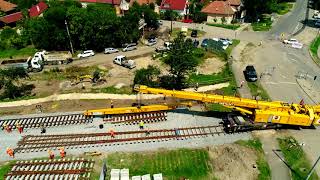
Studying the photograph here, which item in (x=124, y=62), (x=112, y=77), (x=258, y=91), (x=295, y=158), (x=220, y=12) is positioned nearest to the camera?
(x=295, y=158)

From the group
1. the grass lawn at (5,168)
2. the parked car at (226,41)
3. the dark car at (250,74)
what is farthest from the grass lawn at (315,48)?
the grass lawn at (5,168)

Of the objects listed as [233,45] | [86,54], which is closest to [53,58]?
[86,54]

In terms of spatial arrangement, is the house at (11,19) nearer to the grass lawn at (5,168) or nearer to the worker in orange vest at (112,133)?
the grass lawn at (5,168)

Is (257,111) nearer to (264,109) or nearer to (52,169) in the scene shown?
(264,109)

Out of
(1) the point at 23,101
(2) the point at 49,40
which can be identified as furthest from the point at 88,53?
(1) the point at 23,101

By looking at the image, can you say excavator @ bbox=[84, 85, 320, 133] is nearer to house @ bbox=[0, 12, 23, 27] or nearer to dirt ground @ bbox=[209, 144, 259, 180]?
dirt ground @ bbox=[209, 144, 259, 180]
